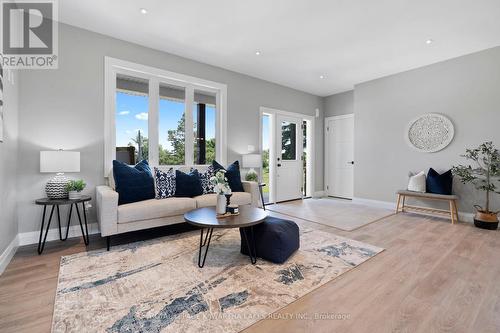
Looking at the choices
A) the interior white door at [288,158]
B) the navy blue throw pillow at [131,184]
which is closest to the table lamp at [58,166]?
the navy blue throw pillow at [131,184]

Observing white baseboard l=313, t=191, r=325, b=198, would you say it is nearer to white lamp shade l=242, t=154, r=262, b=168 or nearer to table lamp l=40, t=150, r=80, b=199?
white lamp shade l=242, t=154, r=262, b=168

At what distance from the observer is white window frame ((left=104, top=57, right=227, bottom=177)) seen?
3.38 m

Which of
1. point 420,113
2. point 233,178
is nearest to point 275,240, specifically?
point 233,178

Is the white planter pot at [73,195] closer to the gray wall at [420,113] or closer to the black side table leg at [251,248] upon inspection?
the black side table leg at [251,248]

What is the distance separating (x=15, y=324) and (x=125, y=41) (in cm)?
353

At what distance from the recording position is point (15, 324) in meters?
1.48

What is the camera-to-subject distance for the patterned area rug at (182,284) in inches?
59.8

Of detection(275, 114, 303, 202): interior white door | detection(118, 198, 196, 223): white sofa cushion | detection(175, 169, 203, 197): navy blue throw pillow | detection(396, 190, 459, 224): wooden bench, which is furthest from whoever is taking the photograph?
detection(275, 114, 303, 202): interior white door

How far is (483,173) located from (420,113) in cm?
142

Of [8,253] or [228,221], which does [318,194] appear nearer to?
[228,221]

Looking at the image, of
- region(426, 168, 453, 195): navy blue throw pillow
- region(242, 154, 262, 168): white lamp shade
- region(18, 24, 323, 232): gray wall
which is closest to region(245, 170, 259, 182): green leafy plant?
region(242, 154, 262, 168): white lamp shade

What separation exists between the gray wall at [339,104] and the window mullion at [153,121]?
4.52m

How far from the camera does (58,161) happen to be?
269 centimetres

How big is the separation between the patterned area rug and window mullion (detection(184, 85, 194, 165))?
166 centimetres
